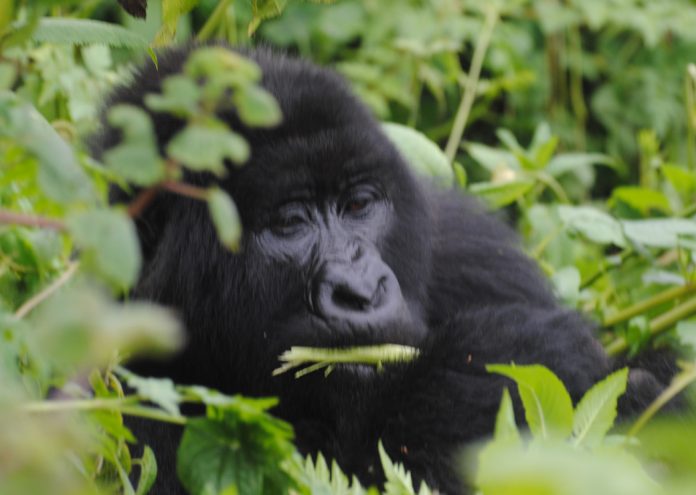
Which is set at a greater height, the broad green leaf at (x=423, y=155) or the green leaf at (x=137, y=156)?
the green leaf at (x=137, y=156)

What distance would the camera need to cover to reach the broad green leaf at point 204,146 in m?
0.95

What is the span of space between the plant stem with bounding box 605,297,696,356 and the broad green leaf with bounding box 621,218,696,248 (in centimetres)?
14

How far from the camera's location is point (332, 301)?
217 cm

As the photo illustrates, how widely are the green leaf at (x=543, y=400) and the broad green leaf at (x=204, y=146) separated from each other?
1.67ft

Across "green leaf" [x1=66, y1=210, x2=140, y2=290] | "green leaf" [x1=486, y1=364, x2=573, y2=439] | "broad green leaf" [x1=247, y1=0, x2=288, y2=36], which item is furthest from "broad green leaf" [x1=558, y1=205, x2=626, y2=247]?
"green leaf" [x1=66, y1=210, x2=140, y2=290]

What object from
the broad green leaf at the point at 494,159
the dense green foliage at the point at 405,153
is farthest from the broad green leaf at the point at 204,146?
the broad green leaf at the point at 494,159

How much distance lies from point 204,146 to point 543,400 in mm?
590

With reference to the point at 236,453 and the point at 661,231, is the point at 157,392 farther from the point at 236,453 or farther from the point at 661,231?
the point at 661,231

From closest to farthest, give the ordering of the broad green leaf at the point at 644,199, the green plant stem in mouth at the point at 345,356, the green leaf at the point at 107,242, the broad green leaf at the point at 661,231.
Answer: the green leaf at the point at 107,242 → the green plant stem in mouth at the point at 345,356 → the broad green leaf at the point at 661,231 → the broad green leaf at the point at 644,199

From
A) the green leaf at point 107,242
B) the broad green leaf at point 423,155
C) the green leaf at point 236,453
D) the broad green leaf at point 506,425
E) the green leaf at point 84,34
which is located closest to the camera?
the green leaf at point 107,242

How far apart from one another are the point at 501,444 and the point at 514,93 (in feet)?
13.9

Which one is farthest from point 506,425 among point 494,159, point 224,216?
point 494,159

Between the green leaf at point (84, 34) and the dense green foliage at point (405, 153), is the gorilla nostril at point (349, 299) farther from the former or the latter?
the green leaf at point (84, 34)

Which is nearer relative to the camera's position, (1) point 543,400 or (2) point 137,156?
(2) point 137,156
